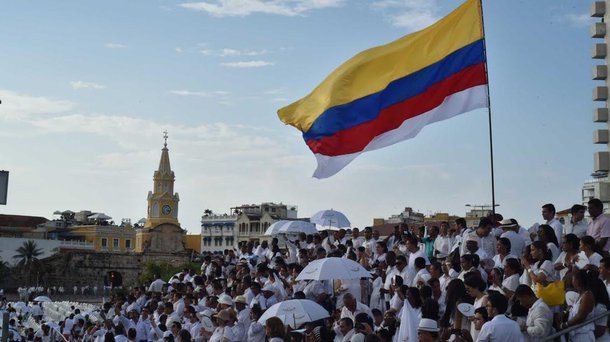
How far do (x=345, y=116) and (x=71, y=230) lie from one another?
100470 millimetres

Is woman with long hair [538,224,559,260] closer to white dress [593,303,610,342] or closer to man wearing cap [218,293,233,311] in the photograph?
white dress [593,303,610,342]

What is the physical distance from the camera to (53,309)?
5100 centimetres

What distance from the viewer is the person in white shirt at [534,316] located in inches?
385

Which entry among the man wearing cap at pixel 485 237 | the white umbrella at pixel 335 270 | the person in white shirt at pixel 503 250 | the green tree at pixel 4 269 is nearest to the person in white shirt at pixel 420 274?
the man wearing cap at pixel 485 237

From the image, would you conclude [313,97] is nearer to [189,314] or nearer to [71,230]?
[189,314]

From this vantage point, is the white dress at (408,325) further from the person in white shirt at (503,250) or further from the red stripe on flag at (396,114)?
the red stripe on flag at (396,114)

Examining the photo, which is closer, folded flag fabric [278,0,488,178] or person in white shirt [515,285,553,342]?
person in white shirt [515,285,553,342]

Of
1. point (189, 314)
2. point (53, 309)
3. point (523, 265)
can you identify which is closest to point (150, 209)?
point (53, 309)

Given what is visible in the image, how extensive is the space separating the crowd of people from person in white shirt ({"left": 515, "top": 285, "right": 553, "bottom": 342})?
12 mm

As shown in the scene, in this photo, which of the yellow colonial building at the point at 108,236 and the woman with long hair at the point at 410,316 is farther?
the yellow colonial building at the point at 108,236

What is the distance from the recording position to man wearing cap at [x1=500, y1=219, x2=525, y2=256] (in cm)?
1390

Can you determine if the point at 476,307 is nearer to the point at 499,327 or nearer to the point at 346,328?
the point at 499,327

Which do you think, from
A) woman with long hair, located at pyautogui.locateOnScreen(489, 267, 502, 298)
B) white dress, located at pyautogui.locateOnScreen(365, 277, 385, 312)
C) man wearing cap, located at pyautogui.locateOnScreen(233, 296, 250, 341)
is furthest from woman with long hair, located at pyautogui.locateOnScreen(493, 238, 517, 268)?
man wearing cap, located at pyautogui.locateOnScreen(233, 296, 250, 341)

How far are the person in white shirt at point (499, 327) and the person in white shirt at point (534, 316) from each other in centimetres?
46
